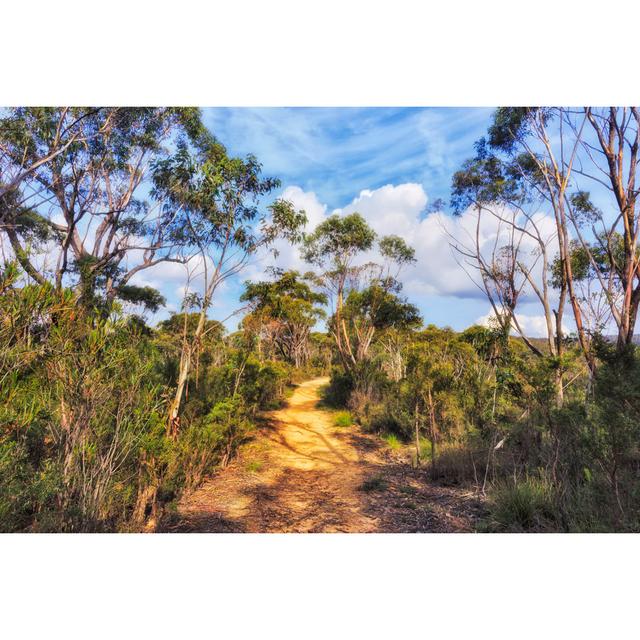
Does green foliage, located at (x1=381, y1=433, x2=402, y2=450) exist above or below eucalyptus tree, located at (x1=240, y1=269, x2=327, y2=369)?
below

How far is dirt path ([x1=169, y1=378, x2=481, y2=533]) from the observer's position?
3.22 meters

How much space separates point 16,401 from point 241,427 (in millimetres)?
3376

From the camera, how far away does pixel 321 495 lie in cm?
400

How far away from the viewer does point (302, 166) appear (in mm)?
4359

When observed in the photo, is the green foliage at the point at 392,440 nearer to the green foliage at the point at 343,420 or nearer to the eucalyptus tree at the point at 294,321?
the green foliage at the point at 343,420

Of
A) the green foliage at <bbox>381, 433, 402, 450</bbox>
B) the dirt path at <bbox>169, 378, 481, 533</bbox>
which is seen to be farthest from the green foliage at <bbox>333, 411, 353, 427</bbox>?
the dirt path at <bbox>169, 378, 481, 533</bbox>

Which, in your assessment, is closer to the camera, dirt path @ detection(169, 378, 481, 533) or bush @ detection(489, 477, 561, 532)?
bush @ detection(489, 477, 561, 532)

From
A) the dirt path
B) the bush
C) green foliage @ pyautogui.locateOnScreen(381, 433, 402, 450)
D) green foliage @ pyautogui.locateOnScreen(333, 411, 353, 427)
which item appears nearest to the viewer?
the bush

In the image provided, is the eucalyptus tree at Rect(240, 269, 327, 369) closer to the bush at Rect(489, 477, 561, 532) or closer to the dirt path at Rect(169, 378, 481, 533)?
the dirt path at Rect(169, 378, 481, 533)

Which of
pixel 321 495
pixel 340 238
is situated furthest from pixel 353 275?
pixel 321 495

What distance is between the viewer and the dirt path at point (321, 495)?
3.22 meters

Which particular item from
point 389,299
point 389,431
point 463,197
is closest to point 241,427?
point 389,431

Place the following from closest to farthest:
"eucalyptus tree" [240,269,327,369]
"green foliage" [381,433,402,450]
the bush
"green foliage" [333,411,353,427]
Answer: the bush, "green foliage" [381,433,402,450], "green foliage" [333,411,353,427], "eucalyptus tree" [240,269,327,369]
